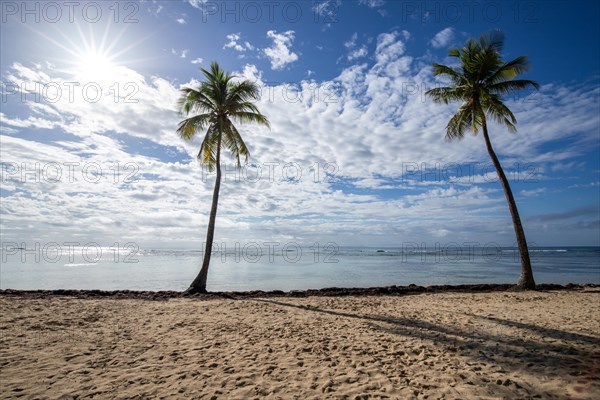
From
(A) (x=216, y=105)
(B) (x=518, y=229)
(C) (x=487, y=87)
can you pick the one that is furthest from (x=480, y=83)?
Answer: (A) (x=216, y=105)

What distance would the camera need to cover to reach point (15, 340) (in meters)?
6.55

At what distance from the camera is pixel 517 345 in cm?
600

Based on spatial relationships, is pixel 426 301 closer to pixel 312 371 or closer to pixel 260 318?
pixel 260 318

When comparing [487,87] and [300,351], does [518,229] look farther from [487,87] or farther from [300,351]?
[300,351]

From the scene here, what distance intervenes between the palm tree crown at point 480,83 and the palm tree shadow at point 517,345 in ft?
36.0

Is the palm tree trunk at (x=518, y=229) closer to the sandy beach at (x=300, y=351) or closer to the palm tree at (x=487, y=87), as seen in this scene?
the palm tree at (x=487, y=87)

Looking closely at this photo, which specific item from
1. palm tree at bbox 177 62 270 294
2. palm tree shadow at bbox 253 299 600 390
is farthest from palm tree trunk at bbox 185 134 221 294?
palm tree shadow at bbox 253 299 600 390

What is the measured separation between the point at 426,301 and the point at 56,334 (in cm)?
1108

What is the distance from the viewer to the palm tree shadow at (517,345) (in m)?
4.93

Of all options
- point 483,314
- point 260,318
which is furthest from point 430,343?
point 260,318

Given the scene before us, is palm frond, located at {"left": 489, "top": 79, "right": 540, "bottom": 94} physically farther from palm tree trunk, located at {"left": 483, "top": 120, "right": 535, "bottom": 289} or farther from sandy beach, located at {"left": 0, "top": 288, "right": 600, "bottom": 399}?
sandy beach, located at {"left": 0, "top": 288, "right": 600, "bottom": 399}

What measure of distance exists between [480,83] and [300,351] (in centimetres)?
1540

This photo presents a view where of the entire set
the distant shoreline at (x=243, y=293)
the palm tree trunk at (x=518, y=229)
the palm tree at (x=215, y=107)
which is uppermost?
the palm tree at (x=215, y=107)

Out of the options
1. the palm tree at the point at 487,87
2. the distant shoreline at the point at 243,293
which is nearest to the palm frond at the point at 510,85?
the palm tree at the point at 487,87
